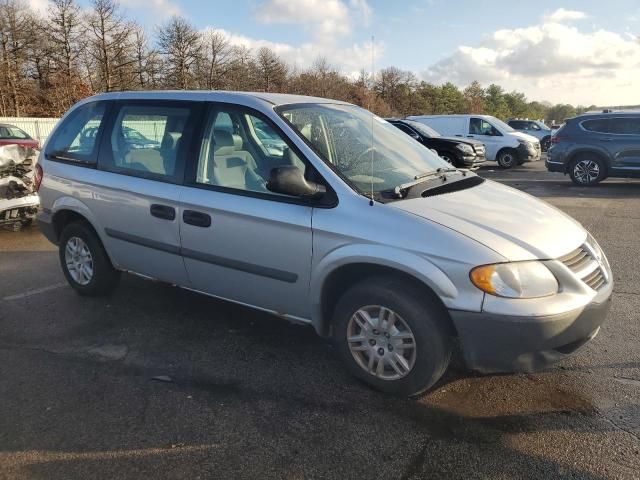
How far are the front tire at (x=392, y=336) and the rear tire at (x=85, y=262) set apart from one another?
2500 millimetres

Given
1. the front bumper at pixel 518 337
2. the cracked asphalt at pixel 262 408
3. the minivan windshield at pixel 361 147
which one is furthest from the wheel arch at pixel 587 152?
the front bumper at pixel 518 337

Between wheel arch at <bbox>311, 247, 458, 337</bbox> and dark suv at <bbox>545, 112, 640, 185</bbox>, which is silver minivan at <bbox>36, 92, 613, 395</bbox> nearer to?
wheel arch at <bbox>311, 247, 458, 337</bbox>

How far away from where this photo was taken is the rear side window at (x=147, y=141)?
13.2 ft

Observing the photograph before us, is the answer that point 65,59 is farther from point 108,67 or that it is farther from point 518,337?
point 518,337

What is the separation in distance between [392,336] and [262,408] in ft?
2.88

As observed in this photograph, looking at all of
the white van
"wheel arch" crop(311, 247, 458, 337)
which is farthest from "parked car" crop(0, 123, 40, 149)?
"wheel arch" crop(311, 247, 458, 337)

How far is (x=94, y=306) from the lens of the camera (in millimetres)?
4789

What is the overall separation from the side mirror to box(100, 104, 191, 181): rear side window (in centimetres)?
103

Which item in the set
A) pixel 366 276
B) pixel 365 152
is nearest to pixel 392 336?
pixel 366 276

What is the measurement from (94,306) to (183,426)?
7.43ft

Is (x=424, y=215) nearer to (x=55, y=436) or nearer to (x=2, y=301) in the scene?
(x=55, y=436)

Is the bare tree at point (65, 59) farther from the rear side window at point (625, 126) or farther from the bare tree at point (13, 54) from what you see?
the rear side window at point (625, 126)

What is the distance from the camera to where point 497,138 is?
18.5 m

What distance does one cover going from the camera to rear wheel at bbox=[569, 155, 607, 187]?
41.5 feet
